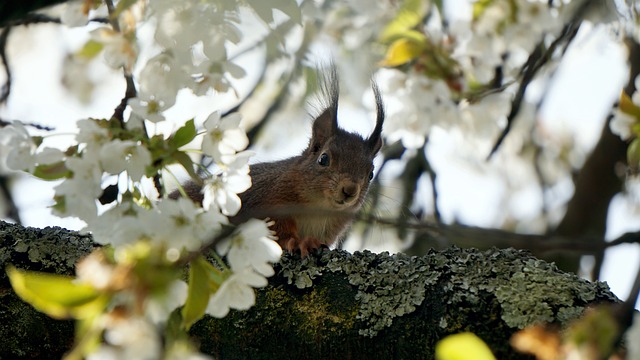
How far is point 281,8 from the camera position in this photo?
204 centimetres

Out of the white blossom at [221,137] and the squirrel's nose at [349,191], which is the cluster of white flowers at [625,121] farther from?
the squirrel's nose at [349,191]

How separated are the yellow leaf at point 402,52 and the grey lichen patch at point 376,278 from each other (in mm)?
580

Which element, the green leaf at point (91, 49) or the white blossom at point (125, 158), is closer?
the white blossom at point (125, 158)

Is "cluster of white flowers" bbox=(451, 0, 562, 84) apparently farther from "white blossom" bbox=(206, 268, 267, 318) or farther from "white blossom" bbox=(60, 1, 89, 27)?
"white blossom" bbox=(206, 268, 267, 318)

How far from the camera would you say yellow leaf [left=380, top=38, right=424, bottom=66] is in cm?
254

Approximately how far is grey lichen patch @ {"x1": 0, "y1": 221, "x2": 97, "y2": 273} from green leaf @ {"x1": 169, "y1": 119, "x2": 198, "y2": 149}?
694mm

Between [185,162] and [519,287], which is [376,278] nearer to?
[519,287]

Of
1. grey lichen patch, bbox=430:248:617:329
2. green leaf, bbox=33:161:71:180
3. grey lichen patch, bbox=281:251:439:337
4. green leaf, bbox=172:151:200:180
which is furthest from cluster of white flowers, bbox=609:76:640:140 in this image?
green leaf, bbox=33:161:71:180

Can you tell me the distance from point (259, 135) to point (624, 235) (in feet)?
7.36

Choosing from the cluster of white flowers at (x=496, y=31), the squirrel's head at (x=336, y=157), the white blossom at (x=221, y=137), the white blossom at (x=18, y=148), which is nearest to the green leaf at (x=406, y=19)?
the cluster of white flowers at (x=496, y=31)

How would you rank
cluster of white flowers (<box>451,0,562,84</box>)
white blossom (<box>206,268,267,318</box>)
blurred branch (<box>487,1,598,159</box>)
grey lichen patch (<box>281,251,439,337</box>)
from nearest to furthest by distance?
1. white blossom (<box>206,268,267,318</box>)
2. grey lichen patch (<box>281,251,439,337</box>)
3. cluster of white flowers (<box>451,0,562,84</box>)
4. blurred branch (<box>487,1,598,159</box>)

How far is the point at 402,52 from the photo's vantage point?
2.55 meters

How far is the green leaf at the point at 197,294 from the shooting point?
1.42m

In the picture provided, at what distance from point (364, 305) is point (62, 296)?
1.02 metres
